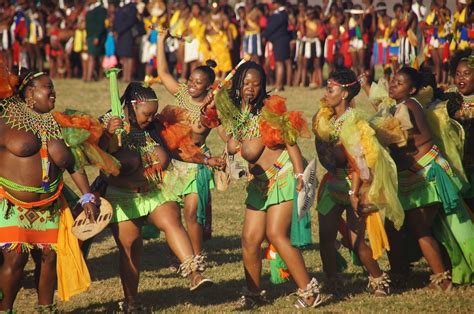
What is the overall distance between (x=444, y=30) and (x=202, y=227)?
14.2 m

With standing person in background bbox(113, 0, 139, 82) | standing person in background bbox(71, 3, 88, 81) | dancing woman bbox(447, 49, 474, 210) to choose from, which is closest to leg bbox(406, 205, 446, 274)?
dancing woman bbox(447, 49, 474, 210)

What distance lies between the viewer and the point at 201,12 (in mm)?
25875

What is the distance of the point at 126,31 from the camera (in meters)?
25.9

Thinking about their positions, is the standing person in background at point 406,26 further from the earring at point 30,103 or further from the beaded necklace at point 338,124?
the earring at point 30,103

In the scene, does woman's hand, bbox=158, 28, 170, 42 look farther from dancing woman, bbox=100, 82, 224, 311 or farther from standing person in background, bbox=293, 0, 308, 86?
standing person in background, bbox=293, 0, 308, 86

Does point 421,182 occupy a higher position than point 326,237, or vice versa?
point 421,182

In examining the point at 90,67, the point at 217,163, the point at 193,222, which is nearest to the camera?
the point at 217,163

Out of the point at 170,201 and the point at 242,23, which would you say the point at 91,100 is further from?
the point at 170,201

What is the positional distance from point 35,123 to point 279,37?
17800 millimetres

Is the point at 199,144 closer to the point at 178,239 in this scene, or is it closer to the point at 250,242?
the point at 250,242

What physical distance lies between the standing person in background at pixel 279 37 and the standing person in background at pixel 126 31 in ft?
12.2

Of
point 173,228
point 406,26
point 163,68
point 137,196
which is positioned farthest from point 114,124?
point 406,26

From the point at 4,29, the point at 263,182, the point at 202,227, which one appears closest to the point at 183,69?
the point at 4,29

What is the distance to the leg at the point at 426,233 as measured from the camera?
836cm
